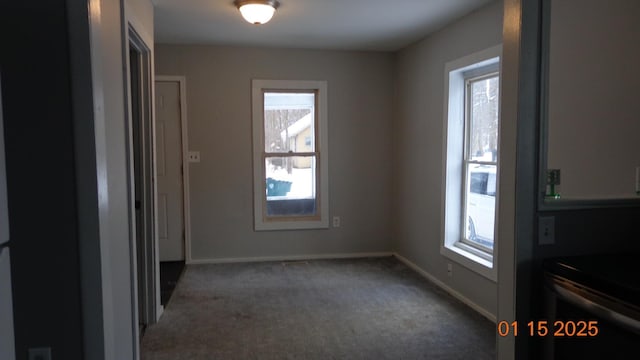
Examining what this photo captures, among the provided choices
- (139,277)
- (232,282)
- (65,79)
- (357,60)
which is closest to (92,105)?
(65,79)

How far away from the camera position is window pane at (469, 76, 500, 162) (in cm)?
349

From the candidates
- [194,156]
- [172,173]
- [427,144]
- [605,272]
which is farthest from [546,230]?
[172,173]

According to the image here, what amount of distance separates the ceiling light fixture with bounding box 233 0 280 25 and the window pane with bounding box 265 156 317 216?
198cm

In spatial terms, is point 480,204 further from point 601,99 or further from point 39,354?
point 39,354

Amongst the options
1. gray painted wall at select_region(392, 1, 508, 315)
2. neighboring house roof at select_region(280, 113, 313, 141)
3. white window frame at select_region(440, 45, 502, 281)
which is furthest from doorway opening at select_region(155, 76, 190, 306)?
white window frame at select_region(440, 45, 502, 281)

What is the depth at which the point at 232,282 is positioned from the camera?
4.28 meters

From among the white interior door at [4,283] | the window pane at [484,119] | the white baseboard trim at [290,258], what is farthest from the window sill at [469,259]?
the white interior door at [4,283]

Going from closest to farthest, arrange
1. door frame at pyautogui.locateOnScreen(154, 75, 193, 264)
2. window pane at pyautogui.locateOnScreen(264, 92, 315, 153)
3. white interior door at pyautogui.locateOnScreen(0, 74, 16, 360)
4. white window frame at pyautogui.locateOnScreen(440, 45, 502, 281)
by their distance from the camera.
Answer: white interior door at pyautogui.locateOnScreen(0, 74, 16, 360) < white window frame at pyautogui.locateOnScreen(440, 45, 502, 281) < door frame at pyautogui.locateOnScreen(154, 75, 193, 264) < window pane at pyautogui.locateOnScreen(264, 92, 315, 153)

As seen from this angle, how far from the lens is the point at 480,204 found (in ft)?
12.2

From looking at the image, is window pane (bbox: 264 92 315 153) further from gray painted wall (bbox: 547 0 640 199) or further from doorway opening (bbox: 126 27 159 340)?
gray painted wall (bbox: 547 0 640 199)

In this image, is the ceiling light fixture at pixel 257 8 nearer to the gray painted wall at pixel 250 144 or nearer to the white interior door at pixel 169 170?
the gray painted wall at pixel 250 144

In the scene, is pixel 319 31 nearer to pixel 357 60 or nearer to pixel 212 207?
pixel 357 60

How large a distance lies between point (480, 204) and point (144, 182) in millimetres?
2610

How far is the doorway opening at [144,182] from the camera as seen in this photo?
3.08 meters
